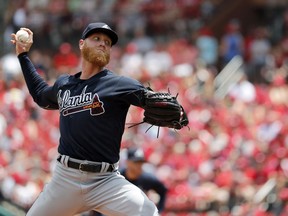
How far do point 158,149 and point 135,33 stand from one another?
7.48 metres

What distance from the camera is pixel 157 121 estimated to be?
6.08m

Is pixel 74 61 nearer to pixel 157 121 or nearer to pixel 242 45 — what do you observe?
pixel 242 45

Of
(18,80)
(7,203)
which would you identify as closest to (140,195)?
(7,203)

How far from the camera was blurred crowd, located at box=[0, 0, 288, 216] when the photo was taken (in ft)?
40.7

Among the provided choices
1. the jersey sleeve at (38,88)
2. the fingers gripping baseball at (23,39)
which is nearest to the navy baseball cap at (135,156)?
the jersey sleeve at (38,88)

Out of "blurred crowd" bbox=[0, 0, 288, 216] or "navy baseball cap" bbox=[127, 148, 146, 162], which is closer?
"navy baseball cap" bbox=[127, 148, 146, 162]

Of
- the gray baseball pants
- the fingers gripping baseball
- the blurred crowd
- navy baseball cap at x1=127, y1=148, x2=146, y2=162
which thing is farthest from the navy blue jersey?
the blurred crowd

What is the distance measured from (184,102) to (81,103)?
33.4ft

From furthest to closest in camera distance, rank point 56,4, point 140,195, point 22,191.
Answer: point 56,4
point 22,191
point 140,195

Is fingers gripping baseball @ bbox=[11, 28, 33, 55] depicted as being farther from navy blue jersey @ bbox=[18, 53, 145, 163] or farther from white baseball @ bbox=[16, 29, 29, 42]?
navy blue jersey @ bbox=[18, 53, 145, 163]

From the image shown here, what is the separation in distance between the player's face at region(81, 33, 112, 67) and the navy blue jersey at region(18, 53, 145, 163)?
0.10 meters

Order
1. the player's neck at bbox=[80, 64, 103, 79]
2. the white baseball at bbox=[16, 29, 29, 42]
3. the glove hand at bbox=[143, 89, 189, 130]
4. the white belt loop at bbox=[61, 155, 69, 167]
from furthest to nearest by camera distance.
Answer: the white baseball at bbox=[16, 29, 29, 42] → the player's neck at bbox=[80, 64, 103, 79] → the white belt loop at bbox=[61, 155, 69, 167] → the glove hand at bbox=[143, 89, 189, 130]

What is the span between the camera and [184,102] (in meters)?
16.2

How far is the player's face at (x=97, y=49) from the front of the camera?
20.2 ft
